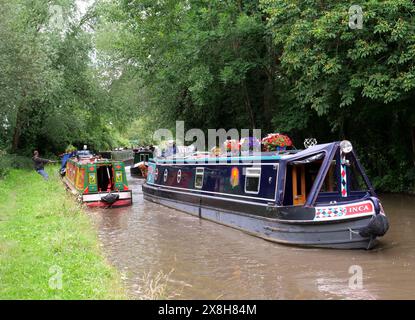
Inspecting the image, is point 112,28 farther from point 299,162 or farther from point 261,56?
point 299,162

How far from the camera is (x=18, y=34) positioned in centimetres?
1988

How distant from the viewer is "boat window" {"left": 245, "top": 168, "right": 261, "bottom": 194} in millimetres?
11405

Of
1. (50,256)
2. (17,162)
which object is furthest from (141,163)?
(50,256)

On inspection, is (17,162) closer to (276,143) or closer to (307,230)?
(276,143)

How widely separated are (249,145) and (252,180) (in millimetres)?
1632

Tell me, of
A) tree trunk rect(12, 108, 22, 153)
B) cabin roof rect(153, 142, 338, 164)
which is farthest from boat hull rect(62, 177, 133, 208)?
tree trunk rect(12, 108, 22, 153)

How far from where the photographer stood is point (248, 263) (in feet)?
29.3

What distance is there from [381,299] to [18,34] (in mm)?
18338

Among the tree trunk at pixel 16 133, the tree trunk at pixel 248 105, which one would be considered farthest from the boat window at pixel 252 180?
the tree trunk at pixel 16 133

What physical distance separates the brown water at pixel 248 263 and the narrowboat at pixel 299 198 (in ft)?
1.01

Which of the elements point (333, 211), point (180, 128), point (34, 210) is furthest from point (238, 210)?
point (180, 128)

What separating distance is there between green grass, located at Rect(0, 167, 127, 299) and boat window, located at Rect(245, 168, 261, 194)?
3.94 meters

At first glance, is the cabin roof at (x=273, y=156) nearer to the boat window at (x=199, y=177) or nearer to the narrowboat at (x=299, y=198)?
the narrowboat at (x=299, y=198)

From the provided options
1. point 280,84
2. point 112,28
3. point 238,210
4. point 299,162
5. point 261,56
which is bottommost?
point 238,210
